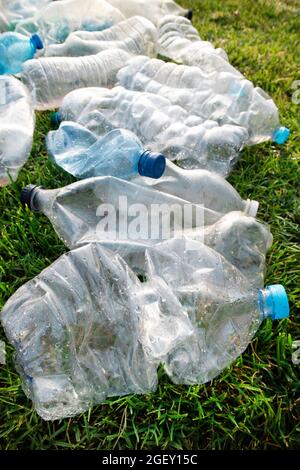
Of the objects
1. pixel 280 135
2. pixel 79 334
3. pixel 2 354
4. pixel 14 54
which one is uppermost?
pixel 280 135

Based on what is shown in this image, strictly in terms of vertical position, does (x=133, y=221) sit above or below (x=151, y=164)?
below

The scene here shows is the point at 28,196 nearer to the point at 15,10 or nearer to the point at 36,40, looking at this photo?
the point at 36,40

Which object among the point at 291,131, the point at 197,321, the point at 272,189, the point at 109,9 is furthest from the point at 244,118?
the point at 109,9

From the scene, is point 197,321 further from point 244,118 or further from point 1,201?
point 244,118

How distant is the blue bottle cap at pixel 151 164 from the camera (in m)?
1.27

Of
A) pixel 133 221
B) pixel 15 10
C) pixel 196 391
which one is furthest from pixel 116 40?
pixel 196 391

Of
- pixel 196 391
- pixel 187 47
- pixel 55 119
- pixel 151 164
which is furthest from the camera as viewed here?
pixel 187 47

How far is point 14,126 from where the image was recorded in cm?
163

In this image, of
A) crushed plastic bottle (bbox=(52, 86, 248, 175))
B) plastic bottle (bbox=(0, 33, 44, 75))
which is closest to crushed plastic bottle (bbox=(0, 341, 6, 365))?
crushed plastic bottle (bbox=(52, 86, 248, 175))

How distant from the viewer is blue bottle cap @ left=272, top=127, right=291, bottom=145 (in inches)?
67.2

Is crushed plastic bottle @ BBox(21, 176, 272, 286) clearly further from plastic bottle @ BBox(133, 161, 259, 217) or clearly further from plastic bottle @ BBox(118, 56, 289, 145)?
plastic bottle @ BBox(118, 56, 289, 145)

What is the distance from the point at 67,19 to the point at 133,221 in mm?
1551

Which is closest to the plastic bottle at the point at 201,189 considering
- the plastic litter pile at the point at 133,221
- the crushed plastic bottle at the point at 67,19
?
the plastic litter pile at the point at 133,221

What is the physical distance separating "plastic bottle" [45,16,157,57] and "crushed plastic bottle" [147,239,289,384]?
140cm
